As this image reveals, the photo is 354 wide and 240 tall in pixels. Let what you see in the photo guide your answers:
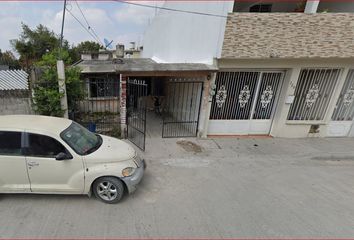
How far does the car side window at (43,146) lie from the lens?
341cm

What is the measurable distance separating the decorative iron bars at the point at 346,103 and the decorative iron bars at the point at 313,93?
57 centimetres

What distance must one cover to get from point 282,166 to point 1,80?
29.0ft

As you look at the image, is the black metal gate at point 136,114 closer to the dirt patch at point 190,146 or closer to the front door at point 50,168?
the dirt patch at point 190,146

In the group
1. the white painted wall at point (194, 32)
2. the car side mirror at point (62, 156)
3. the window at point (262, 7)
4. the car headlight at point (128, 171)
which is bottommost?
the car headlight at point (128, 171)

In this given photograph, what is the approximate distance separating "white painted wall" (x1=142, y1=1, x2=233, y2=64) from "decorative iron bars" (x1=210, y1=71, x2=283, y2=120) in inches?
42.8

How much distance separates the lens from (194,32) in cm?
769

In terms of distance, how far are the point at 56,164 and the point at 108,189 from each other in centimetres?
102

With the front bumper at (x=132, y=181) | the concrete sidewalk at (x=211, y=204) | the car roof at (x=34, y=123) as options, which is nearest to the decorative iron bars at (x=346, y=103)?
the concrete sidewalk at (x=211, y=204)

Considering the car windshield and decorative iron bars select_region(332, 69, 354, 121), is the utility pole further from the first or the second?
decorative iron bars select_region(332, 69, 354, 121)

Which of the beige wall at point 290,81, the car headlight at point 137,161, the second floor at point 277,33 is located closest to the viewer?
the car headlight at point 137,161

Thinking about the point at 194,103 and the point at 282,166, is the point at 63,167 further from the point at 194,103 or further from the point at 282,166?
the point at 282,166

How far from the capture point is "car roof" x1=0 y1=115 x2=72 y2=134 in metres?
3.48

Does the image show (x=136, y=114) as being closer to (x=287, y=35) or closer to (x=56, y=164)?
(x=56, y=164)

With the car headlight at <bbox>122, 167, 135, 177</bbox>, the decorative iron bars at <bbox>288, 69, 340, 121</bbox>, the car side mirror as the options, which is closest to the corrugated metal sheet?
the car side mirror
